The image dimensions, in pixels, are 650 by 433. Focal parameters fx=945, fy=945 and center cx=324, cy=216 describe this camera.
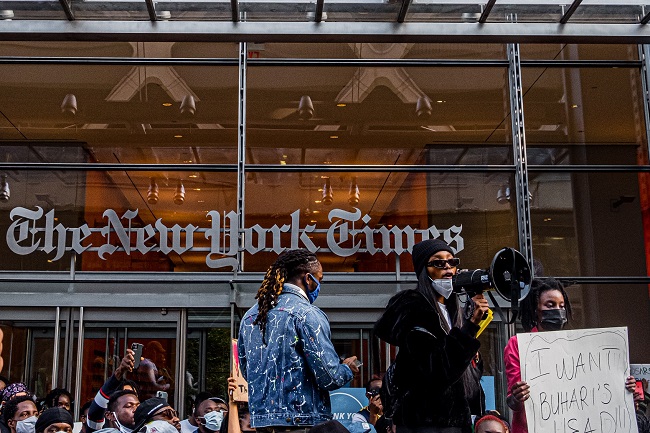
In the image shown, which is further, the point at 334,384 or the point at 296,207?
the point at 296,207

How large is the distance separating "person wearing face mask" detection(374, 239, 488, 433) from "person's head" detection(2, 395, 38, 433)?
4115mm

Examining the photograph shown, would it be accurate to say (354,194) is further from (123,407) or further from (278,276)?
(278,276)

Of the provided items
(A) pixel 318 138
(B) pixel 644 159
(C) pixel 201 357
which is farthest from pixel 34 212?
(B) pixel 644 159

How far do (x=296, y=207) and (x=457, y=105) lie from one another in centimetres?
259

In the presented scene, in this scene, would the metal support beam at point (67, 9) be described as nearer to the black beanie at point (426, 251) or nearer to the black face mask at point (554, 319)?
the black beanie at point (426, 251)

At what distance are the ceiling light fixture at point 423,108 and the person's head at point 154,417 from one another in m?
6.56

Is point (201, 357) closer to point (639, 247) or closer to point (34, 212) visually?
point (34, 212)

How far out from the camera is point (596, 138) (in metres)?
12.7

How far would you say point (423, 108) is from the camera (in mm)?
12578

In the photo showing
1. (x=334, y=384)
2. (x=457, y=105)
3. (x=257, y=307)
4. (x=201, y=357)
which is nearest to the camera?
(x=334, y=384)

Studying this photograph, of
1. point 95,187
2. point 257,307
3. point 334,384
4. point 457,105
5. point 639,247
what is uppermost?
point 457,105

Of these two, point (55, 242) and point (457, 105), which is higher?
point (457, 105)

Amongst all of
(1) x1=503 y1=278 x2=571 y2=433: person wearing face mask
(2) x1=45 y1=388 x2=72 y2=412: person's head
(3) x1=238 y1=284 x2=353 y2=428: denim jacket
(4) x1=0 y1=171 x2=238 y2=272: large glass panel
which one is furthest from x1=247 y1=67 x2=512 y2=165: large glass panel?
(3) x1=238 y1=284 x2=353 y2=428: denim jacket

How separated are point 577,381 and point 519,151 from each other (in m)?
7.35
